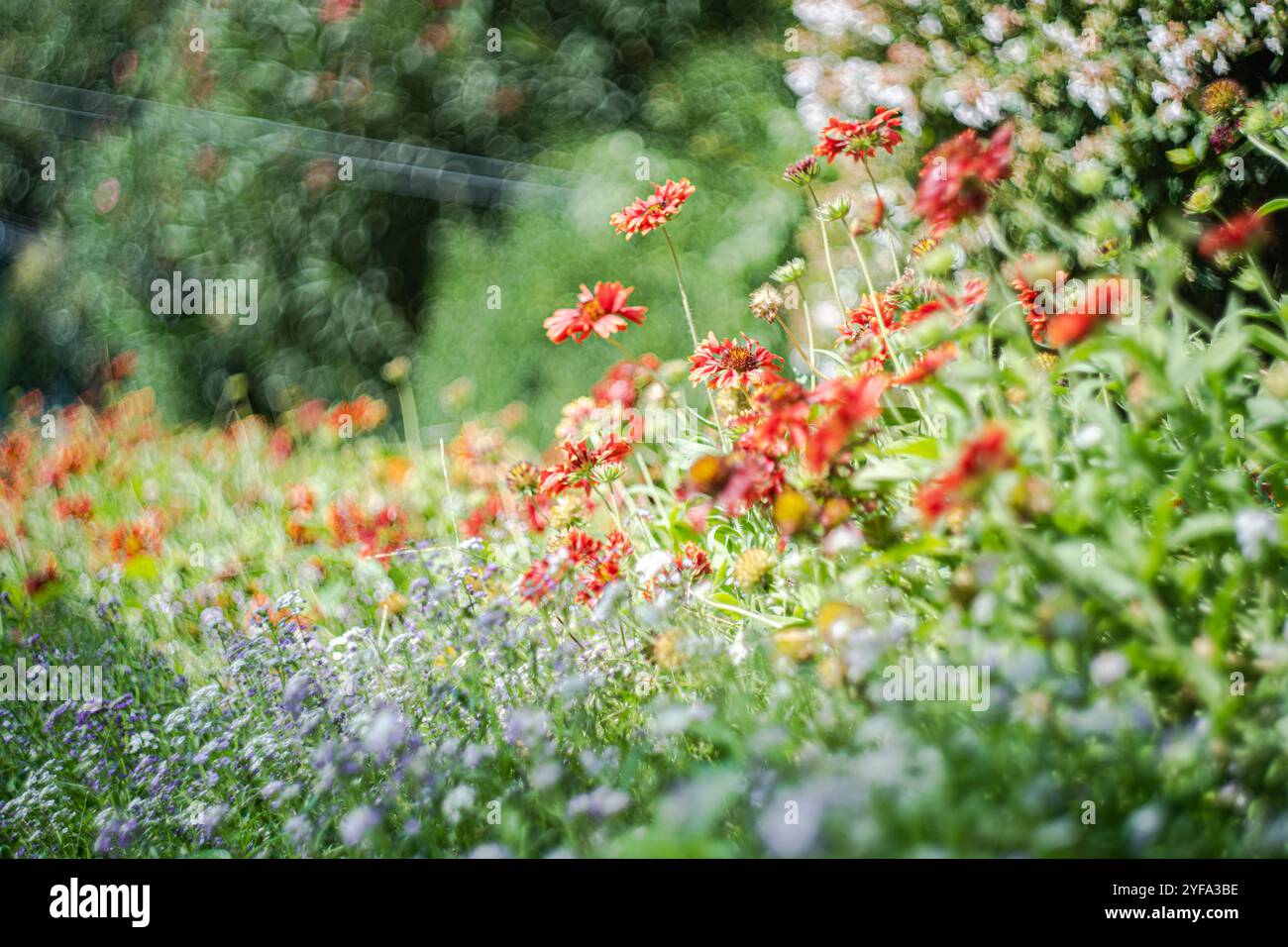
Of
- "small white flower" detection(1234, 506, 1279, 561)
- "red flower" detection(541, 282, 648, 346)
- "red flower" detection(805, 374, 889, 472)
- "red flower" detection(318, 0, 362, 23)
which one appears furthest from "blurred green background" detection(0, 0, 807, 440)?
"small white flower" detection(1234, 506, 1279, 561)

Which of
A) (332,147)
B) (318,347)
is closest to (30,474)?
(318,347)

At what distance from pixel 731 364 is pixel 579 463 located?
1.10 ft

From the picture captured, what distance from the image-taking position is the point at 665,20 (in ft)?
14.9

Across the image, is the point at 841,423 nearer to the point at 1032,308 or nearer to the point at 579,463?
the point at 579,463

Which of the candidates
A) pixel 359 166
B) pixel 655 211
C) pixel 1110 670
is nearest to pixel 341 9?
pixel 359 166

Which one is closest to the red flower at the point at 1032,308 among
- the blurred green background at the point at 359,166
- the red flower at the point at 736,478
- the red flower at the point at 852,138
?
the red flower at the point at 852,138

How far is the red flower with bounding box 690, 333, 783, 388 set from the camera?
1831mm

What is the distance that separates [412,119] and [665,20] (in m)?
1.30

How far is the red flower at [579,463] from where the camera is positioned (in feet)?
5.76

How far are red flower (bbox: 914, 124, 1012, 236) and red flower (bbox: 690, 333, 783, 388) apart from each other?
1.79ft

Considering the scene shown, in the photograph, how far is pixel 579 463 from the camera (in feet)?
5.81

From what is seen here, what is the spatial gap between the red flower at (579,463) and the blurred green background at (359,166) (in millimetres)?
2125

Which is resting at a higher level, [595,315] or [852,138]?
[852,138]
